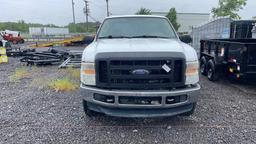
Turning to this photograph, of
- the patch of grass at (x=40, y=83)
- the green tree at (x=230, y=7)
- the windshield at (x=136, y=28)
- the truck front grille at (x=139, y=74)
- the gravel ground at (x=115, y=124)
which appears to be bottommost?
the gravel ground at (x=115, y=124)

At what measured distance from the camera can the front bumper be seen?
345cm

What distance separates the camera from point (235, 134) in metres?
3.74

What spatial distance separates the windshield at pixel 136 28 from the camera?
4.87 meters

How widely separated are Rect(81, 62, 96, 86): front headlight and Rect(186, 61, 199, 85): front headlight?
149 cm

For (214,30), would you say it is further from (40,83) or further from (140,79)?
(140,79)

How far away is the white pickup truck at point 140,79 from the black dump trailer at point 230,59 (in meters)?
3.05

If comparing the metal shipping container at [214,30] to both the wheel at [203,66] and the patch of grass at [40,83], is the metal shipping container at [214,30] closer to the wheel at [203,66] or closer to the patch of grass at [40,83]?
the wheel at [203,66]

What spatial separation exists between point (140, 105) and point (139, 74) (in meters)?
0.48

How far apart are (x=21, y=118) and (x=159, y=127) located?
8.73 feet

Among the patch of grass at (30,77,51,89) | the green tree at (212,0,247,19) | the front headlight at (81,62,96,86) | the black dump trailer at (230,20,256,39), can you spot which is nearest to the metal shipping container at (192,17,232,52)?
the black dump trailer at (230,20,256,39)

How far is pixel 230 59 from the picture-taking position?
659 cm

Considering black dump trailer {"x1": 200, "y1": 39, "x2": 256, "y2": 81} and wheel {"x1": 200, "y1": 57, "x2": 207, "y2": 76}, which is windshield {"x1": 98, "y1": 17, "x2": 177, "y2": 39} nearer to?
black dump trailer {"x1": 200, "y1": 39, "x2": 256, "y2": 81}

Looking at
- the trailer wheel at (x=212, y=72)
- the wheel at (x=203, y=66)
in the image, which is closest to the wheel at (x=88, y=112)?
the trailer wheel at (x=212, y=72)

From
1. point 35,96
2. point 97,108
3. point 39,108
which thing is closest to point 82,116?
point 97,108
